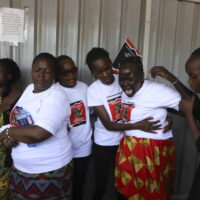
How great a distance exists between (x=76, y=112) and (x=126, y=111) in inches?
17.0

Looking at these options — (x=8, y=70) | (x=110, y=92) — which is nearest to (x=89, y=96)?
(x=110, y=92)

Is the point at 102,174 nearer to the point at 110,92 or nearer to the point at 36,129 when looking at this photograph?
the point at 110,92

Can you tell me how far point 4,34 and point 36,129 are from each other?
3.74 feet

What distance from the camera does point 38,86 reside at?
1.65 meters

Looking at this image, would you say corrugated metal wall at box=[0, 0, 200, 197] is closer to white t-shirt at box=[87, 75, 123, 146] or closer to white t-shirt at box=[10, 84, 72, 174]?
white t-shirt at box=[87, 75, 123, 146]

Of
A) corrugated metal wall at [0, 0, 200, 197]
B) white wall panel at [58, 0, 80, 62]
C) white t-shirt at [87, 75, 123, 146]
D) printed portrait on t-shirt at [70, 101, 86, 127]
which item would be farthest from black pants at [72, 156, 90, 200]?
white wall panel at [58, 0, 80, 62]

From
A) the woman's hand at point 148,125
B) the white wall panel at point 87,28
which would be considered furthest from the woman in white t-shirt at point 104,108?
the white wall panel at point 87,28

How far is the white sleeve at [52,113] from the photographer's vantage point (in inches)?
57.7

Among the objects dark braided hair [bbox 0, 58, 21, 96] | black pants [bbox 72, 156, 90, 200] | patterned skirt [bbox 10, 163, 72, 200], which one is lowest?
black pants [bbox 72, 156, 90, 200]

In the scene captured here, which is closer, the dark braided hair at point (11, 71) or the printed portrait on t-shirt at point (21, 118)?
the printed portrait on t-shirt at point (21, 118)

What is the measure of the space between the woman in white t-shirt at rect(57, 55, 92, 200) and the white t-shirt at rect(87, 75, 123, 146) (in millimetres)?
86

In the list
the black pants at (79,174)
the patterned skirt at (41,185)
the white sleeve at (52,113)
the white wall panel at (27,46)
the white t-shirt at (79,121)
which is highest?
the white wall panel at (27,46)

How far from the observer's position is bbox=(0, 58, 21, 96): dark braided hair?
2014 millimetres

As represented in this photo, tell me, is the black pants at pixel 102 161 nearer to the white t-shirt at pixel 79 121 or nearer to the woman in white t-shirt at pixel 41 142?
the white t-shirt at pixel 79 121
